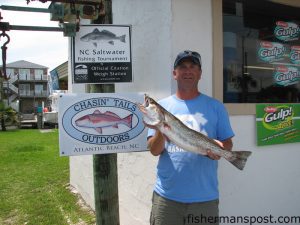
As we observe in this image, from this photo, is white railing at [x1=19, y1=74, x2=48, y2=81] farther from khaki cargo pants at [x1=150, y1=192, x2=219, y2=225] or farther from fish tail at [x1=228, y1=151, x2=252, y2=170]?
fish tail at [x1=228, y1=151, x2=252, y2=170]

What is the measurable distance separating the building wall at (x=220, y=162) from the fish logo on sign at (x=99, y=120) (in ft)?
2.27

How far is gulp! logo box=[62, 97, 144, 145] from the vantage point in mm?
3584

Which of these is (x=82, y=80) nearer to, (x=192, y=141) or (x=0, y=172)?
(x=192, y=141)

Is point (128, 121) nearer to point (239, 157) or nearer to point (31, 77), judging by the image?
point (239, 157)

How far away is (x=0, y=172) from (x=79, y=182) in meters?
3.62

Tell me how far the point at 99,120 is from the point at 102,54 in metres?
0.59

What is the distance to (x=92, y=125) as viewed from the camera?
3598mm

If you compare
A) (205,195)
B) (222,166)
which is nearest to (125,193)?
(222,166)

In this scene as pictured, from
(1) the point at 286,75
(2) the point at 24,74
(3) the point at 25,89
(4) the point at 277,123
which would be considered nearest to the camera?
(4) the point at 277,123

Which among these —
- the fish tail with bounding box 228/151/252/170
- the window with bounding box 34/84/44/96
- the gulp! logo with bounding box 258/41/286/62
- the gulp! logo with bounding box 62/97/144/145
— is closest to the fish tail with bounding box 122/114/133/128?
the gulp! logo with bounding box 62/97/144/145

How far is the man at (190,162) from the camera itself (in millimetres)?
3086

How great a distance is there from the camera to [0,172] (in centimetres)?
1002

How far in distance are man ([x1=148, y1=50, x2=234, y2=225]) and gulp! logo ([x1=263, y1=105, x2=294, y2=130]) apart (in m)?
1.54

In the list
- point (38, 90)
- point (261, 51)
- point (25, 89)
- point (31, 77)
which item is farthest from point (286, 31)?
point (31, 77)
